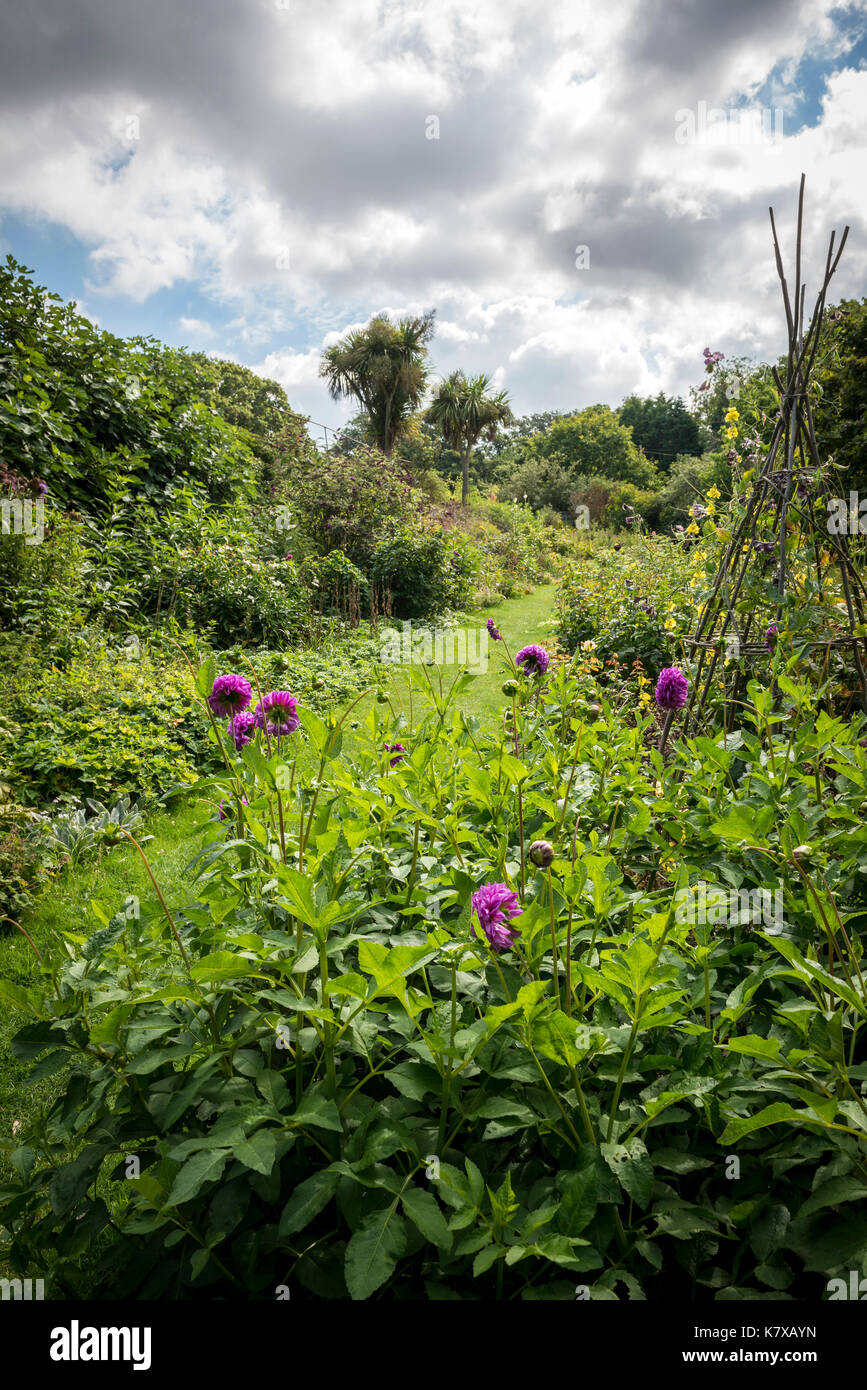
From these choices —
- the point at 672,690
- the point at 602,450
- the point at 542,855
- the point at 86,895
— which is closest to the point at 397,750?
the point at 542,855

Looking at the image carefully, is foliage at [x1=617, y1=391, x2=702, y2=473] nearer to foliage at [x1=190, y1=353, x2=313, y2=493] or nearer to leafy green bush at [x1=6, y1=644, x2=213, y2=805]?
foliage at [x1=190, y1=353, x2=313, y2=493]

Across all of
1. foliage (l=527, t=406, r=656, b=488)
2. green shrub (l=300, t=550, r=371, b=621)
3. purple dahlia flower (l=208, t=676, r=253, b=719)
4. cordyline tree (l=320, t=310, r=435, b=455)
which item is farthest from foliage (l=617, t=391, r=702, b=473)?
purple dahlia flower (l=208, t=676, r=253, b=719)

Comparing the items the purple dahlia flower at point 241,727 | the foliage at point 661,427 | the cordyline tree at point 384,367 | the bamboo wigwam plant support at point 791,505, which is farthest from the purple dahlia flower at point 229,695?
the foliage at point 661,427

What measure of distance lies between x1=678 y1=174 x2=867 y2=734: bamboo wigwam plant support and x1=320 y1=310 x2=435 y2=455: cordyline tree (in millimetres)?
24907

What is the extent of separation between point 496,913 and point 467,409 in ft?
100

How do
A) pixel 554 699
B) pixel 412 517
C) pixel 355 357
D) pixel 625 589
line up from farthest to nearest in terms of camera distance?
pixel 355 357
pixel 412 517
pixel 625 589
pixel 554 699

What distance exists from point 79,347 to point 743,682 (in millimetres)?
7675

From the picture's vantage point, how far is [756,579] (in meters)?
2.46

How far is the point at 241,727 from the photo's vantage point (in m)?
1.43

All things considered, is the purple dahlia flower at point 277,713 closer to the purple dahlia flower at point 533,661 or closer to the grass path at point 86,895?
the grass path at point 86,895

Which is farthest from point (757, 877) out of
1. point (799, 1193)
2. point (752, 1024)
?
point (799, 1193)

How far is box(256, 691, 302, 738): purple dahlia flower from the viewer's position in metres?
1.43

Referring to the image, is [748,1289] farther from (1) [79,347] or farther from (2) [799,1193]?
(1) [79,347]

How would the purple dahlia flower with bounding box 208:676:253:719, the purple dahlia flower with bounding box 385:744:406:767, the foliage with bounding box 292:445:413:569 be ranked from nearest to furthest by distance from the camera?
the purple dahlia flower with bounding box 208:676:253:719 < the purple dahlia flower with bounding box 385:744:406:767 < the foliage with bounding box 292:445:413:569
